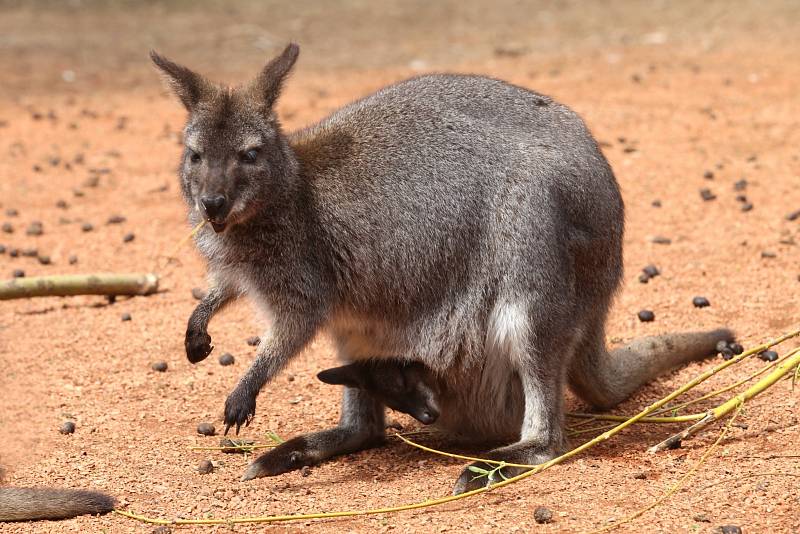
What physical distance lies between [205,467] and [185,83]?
158cm

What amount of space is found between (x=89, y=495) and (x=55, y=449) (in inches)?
30.0

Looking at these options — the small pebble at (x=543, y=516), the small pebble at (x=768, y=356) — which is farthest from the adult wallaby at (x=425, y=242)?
the small pebble at (x=768, y=356)

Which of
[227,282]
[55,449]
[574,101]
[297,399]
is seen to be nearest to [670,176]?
[574,101]

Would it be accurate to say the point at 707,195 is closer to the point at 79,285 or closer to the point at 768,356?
the point at 768,356

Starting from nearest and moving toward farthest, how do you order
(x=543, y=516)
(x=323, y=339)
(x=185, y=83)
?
(x=543, y=516) < (x=185, y=83) < (x=323, y=339)

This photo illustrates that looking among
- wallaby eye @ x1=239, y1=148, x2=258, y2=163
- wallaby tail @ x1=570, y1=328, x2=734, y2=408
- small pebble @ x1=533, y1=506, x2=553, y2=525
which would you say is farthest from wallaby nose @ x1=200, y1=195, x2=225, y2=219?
wallaby tail @ x1=570, y1=328, x2=734, y2=408

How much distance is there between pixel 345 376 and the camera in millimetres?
4789

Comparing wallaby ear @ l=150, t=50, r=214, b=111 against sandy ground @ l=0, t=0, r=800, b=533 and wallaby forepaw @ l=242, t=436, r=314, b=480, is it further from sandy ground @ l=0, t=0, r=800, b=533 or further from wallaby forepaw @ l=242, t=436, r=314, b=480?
wallaby forepaw @ l=242, t=436, r=314, b=480

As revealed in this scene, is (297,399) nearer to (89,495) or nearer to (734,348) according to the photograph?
(89,495)

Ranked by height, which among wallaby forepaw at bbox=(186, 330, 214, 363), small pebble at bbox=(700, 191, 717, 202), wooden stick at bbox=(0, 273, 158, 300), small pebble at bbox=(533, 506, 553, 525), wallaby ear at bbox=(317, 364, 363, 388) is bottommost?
small pebble at bbox=(533, 506, 553, 525)

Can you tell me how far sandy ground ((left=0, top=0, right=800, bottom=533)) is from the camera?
4199 millimetres

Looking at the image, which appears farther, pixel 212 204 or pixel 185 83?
pixel 185 83

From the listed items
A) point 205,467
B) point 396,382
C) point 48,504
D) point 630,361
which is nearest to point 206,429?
point 205,467

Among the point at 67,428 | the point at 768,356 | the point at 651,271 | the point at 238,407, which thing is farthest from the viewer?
the point at 651,271
